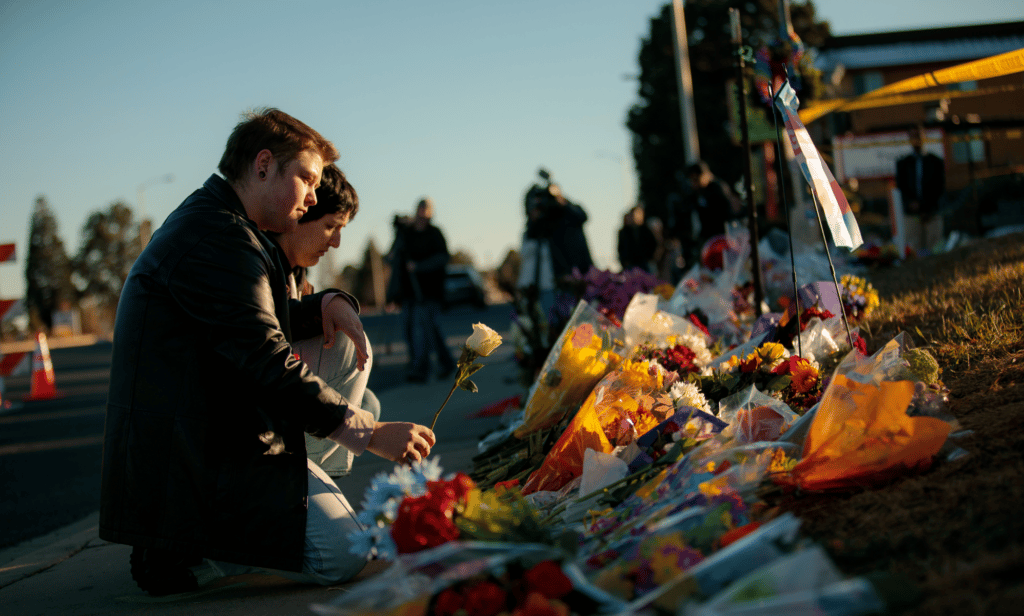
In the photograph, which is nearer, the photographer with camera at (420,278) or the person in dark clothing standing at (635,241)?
the photographer with camera at (420,278)

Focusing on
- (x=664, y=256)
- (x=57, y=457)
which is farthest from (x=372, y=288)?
(x=57, y=457)

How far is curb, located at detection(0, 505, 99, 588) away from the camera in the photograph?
308cm

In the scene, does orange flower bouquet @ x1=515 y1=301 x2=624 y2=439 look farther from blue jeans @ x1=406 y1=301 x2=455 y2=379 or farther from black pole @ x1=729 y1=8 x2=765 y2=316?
blue jeans @ x1=406 y1=301 x2=455 y2=379

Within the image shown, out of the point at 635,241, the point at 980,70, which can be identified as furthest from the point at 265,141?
the point at 635,241

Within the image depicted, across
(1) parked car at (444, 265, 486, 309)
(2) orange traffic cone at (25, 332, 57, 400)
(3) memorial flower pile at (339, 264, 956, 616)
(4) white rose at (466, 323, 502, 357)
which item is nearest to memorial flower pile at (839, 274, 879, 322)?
(3) memorial flower pile at (339, 264, 956, 616)

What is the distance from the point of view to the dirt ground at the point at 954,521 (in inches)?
54.5

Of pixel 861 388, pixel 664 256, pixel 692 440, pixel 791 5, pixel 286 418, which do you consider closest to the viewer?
pixel 861 388

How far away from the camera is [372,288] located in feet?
233

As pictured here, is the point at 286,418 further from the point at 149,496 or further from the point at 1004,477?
the point at 1004,477

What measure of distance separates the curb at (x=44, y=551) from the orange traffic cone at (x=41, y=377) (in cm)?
766

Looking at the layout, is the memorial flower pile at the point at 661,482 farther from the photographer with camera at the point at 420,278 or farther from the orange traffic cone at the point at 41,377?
the orange traffic cone at the point at 41,377

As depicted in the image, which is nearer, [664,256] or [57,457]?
[57,457]

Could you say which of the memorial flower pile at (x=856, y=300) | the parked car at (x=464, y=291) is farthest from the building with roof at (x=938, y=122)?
the parked car at (x=464, y=291)

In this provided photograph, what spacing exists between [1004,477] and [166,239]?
233 centimetres
